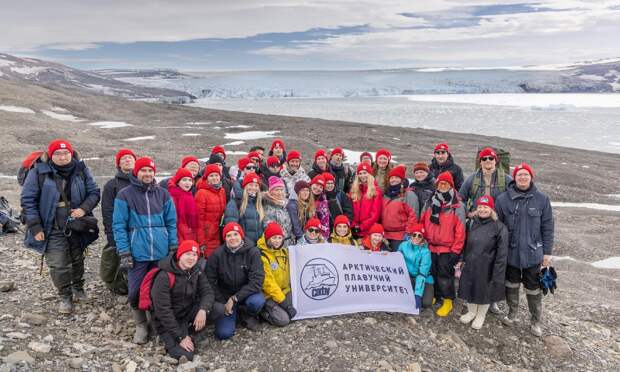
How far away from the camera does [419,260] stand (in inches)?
247

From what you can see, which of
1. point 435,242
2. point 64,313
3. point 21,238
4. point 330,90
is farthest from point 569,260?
point 330,90

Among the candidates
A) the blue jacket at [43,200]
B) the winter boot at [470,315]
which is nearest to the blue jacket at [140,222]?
the blue jacket at [43,200]

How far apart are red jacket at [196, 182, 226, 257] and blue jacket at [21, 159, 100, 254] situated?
1351 millimetres

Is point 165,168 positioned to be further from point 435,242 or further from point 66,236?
point 435,242

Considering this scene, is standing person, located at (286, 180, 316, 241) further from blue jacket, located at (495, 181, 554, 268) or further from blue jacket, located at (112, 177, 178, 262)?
blue jacket, located at (495, 181, 554, 268)

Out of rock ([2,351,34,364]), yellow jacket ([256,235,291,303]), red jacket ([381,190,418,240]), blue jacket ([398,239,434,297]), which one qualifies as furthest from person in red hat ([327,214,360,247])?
rock ([2,351,34,364])

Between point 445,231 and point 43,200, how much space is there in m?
4.93

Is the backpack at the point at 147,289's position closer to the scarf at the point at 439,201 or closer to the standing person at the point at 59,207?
the standing person at the point at 59,207

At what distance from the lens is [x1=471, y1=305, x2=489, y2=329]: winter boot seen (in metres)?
6.08

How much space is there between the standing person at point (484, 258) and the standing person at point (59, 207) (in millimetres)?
4785

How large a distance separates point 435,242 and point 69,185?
4.65 metres

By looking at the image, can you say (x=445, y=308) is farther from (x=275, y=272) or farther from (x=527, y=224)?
(x=275, y=272)

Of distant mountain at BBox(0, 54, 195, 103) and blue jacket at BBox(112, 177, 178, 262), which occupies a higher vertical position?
distant mountain at BBox(0, 54, 195, 103)

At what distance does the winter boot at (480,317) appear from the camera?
6.08 metres
